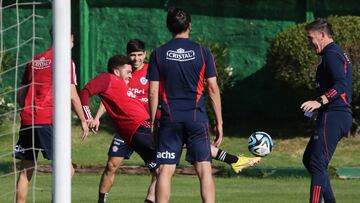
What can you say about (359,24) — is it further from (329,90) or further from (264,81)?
(329,90)

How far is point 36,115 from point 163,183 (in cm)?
193

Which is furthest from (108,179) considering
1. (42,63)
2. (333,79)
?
(333,79)

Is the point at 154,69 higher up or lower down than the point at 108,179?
higher up

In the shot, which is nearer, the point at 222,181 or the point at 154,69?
the point at 154,69

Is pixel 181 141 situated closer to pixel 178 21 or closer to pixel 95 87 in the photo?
pixel 178 21

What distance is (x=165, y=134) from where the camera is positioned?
1121cm

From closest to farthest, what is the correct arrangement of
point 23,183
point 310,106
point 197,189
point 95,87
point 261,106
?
1. point 310,106
2. point 23,183
3. point 95,87
4. point 197,189
5. point 261,106

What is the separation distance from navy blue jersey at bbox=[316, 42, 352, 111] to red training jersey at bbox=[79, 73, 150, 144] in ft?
7.88

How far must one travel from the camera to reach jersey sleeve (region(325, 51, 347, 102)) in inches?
457

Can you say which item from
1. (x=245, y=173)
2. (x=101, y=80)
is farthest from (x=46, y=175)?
(x=101, y=80)

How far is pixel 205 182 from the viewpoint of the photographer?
11102 millimetres

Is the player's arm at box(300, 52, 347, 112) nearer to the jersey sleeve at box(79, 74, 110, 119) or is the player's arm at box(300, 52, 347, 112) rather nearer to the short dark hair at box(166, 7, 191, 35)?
the short dark hair at box(166, 7, 191, 35)

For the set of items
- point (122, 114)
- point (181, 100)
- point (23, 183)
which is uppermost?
point (181, 100)

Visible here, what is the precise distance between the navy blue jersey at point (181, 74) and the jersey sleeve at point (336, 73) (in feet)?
4.35
